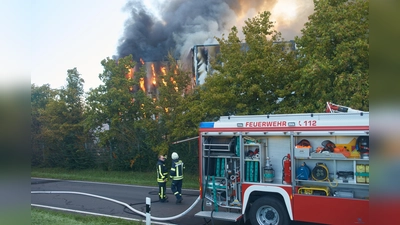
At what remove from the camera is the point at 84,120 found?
2277 centimetres

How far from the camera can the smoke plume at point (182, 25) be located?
46.2 metres

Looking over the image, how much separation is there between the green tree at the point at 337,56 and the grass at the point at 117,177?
6576 millimetres

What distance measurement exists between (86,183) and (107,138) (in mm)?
4832

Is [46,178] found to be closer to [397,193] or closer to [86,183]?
[86,183]


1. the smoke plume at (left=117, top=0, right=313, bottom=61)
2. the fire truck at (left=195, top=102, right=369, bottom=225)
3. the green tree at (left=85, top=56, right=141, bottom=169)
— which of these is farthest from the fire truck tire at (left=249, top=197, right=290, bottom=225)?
the smoke plume at (left=117, top=0, right=313, bottom=61)

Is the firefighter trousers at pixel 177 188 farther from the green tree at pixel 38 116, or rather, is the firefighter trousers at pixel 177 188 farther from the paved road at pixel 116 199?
the green tree at pixel 38 116

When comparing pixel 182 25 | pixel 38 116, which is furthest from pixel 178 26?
pixel 38 116

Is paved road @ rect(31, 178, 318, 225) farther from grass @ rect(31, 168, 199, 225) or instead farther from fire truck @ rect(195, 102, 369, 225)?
fire truck @ rect(195, 102, 369, 225)

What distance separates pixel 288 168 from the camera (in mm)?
7832

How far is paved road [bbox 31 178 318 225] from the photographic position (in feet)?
33.7

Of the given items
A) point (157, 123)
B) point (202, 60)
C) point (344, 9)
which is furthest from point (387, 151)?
point (202, 60)

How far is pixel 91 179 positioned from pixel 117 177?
1477 mm

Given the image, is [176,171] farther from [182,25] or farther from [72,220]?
Result: [182,25]

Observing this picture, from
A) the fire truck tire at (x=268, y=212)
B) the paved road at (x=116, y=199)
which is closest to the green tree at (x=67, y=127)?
the paved road at (x=116, y=199)
